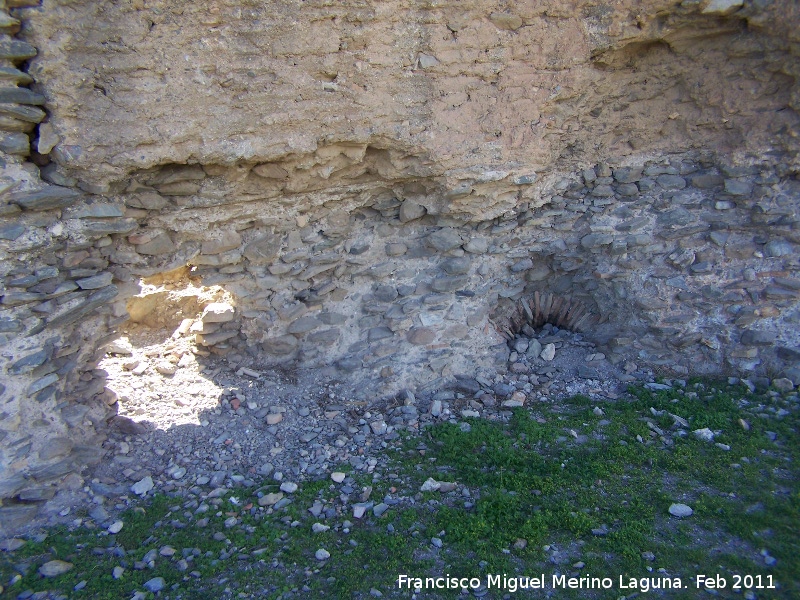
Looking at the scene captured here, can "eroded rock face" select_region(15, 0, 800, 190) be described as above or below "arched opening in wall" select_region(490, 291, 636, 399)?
above

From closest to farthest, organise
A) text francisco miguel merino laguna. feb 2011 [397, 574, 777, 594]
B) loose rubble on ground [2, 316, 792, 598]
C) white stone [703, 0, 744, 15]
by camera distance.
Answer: text francisco miguel merino laguna. feb 2011 [397, 574, 777, 594], loose rubble on ground [2, 316, 792, 598], white stone [703, 0, 744, 15]

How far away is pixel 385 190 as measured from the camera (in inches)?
184

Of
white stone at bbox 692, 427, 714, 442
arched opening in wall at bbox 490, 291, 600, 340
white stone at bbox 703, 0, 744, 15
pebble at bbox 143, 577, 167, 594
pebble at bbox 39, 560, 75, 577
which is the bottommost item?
pebble at bbox 143, 577, 167, 594

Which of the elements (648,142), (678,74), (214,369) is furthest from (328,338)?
(678,74)

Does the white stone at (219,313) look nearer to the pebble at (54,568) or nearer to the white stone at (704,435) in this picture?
the pebble at (54,568)

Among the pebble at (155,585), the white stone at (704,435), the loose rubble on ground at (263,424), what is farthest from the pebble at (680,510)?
the pebble at (155,585)

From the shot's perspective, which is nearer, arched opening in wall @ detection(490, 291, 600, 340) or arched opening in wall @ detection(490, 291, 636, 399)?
arched opening in wall @ detection(490, 291, 636, 399)

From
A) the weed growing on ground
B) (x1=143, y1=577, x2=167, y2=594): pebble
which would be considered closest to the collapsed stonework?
the weed growing on ground

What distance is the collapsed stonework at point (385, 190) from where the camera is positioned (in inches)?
139

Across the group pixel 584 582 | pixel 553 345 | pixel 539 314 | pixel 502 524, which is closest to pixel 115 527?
pixel 502 524

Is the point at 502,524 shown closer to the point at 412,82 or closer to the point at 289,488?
the point at 289,488

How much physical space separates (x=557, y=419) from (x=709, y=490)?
105cm

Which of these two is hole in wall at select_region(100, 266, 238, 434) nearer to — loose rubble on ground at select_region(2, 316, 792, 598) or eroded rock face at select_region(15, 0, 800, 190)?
loose rubble on ground at select_region(2, 316, 792, 598)

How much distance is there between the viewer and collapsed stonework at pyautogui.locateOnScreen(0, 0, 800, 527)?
11.6 ft
